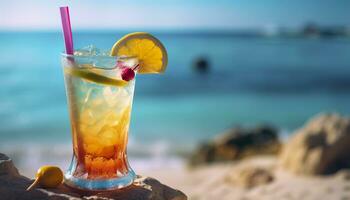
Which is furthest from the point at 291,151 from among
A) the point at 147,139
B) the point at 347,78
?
the point at 347,78

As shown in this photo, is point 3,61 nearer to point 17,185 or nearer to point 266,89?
point 266,89

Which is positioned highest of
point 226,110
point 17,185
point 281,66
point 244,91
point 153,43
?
point 281,66

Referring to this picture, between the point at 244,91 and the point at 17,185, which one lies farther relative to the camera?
the point at 244,91

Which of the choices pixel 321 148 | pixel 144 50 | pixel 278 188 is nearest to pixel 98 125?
pixel 144 50

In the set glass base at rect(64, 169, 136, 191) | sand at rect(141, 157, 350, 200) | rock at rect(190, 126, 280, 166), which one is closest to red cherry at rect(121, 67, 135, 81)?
glass base at rect(64, 169, 136, 191)

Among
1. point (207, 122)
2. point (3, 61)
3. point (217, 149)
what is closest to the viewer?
point (217, 149)

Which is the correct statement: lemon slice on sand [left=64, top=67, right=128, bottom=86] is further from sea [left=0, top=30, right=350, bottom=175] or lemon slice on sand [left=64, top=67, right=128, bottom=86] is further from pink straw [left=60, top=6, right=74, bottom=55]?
sea [left=0, top=30, right=350, bottom=175]

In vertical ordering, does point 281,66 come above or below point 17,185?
above
